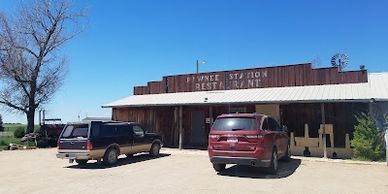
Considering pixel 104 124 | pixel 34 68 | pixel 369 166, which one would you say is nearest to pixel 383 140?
pixel 369 166

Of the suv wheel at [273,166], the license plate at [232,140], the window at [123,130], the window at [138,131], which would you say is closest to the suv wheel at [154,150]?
the window at [138,131]

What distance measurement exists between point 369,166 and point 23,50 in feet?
85.4

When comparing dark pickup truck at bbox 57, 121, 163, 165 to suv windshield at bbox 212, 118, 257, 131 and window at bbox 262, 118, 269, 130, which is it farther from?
window at bbox 262, 118, 269, 130

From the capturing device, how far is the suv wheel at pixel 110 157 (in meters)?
15.0

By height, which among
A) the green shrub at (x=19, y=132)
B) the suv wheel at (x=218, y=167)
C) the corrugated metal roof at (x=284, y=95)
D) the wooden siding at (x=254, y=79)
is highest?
the wooden siding at (x=254, y=79)

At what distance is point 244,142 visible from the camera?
1136 cm

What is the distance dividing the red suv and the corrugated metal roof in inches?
218

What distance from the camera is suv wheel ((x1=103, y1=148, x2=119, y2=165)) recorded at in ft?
49.2

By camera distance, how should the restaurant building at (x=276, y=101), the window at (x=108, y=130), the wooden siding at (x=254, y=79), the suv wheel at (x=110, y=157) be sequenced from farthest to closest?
1. the wooden siding at (x=254, y=79)
2. the restaurant building at (x=276, y=101)
3. the window at (x=108, y=130)
4. the suv wheel at (x=110, y=157)

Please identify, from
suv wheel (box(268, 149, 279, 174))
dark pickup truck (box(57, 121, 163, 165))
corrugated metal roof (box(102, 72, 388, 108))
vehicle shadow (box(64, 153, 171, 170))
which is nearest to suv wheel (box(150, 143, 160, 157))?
vehicle shadow (box(64, 153, 171, 170))

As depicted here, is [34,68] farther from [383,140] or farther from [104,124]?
[383,140]

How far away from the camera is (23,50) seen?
29.9 meters

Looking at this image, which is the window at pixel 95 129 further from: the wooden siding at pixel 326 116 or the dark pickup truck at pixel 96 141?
the wooden siding at pixel 326 116

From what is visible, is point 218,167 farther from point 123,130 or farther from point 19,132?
point 19,132
